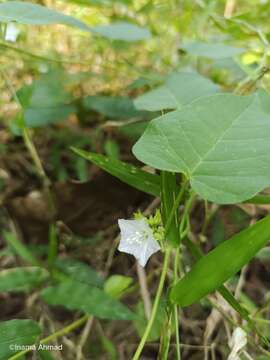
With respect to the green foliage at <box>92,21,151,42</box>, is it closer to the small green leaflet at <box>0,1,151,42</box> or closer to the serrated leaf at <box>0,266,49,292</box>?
the small green leaflet at <box>0,1,151,42</box>

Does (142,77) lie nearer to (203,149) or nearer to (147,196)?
(147,196)

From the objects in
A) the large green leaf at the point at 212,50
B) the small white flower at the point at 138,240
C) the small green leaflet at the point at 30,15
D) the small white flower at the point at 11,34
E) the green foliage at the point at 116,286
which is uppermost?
the small green leaflet at the point at 30,15

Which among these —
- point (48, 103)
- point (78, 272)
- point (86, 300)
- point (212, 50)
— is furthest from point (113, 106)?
point (86, 300)

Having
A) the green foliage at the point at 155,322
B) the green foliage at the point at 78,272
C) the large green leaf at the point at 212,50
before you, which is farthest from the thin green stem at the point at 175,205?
the large green leaf at the point at 212,50

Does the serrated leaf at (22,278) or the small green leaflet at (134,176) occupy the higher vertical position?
the small green leaflet at (134,176)

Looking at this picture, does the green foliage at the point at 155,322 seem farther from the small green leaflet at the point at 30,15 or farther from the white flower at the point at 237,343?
the small green leaflet at the point at 30,15

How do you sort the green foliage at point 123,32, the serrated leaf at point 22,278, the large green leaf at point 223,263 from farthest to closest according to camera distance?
the green foliage at point 123,32 → the serrated leaf at point 22,278 → the large green leaf at point 223,263

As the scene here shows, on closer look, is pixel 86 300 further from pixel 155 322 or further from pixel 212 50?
pixel 212 50
